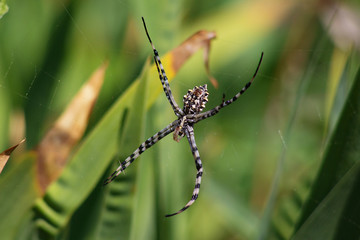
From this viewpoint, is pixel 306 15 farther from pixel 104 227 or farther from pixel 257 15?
pixel 104 227

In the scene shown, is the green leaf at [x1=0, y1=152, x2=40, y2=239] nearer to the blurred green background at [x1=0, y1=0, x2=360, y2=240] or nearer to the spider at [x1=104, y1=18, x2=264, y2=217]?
the blurred green background at [x1=0, y1=0, x2=360, y2=240]

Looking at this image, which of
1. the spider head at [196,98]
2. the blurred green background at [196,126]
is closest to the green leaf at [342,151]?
the blurred green background at [196,126]

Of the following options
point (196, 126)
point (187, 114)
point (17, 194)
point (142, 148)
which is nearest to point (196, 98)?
point (187, 114)

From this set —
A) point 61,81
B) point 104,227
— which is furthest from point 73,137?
point 61,81

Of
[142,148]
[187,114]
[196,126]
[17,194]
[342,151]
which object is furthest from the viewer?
[196,126]

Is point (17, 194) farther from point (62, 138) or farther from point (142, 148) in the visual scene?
point (142, 148)

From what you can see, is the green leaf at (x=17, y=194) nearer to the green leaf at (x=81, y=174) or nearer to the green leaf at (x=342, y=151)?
the green leaf at (x=81, y=174)
